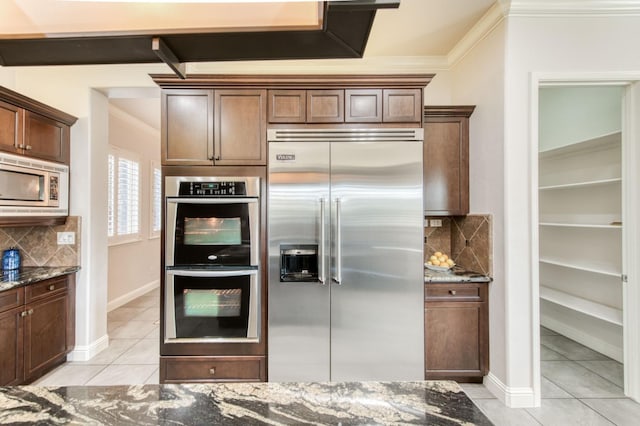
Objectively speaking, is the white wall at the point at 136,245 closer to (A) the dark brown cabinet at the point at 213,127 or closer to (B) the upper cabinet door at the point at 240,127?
(A) the dark brown cabinet at the point at 213,127

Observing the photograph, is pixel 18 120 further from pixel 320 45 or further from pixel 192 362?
pixel 320 45

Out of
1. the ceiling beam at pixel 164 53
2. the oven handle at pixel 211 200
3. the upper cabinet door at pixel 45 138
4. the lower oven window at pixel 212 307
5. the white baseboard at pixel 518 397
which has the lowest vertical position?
the white baseboard at pixel 518 397

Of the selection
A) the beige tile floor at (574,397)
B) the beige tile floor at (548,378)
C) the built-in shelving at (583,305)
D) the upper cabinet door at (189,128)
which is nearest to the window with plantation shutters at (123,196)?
the beige tile floor at (548,378)

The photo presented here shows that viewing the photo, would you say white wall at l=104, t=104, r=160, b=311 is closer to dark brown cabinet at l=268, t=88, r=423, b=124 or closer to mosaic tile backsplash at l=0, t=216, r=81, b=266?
mosaic tile backsplash at l=0, t=216, r=81, b=266

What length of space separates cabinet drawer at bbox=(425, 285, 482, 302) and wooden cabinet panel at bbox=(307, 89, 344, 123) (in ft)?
5.08

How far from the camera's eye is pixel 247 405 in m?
0.83

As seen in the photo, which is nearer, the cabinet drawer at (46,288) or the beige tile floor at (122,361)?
the cabinet drawer at (46,288)

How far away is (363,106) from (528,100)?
122 centimetres

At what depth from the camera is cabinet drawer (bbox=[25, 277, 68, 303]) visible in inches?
95.0

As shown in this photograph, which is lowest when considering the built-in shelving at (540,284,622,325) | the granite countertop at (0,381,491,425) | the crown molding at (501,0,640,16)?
the built-in shelving at (540,284,622,325)

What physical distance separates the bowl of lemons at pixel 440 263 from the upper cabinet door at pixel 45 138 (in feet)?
11.6

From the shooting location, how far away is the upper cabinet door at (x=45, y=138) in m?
2.50

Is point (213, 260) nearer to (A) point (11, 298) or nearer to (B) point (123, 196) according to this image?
(A) point (11, 298)

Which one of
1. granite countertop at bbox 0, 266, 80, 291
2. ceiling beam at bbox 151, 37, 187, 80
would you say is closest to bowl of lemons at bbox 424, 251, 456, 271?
ceiling beam at bbox 151, 37, 187, 80
